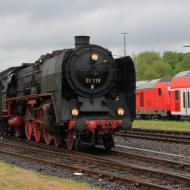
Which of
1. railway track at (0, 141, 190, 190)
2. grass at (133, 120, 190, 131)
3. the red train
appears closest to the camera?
railway track at (0, 141, 190, 190)

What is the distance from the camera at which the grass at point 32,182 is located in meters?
9.96

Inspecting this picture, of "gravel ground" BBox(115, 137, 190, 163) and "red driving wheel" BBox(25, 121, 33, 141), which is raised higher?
"red driving wheel" BBox(25, 121, 33, 141)

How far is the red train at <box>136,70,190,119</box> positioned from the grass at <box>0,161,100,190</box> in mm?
24914

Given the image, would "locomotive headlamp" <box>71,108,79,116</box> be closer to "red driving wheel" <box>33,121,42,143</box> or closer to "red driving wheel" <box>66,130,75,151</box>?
"red driving wheel" <box>66,130,75,151</box>

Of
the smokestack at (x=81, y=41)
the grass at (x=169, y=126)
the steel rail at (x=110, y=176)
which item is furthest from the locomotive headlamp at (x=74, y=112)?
the grass at (x=169, y=126)

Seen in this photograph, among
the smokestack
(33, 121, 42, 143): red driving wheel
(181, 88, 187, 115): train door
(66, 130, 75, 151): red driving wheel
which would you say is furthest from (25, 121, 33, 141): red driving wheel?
(181, 88, 187, 115): train door

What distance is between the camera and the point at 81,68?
55.0ft

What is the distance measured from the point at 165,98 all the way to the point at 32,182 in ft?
101

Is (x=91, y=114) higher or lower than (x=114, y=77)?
lower

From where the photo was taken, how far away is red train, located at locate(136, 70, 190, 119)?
36.2 meters

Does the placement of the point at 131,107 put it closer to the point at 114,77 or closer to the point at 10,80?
the point at 114,77

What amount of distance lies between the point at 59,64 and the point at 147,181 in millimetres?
6937

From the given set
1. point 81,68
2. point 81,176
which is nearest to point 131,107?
point 81,68

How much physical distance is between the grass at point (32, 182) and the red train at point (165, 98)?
24914 millimetres
